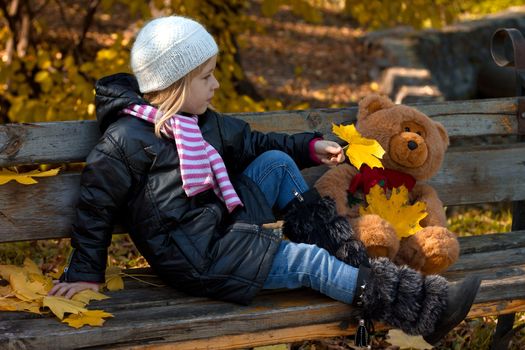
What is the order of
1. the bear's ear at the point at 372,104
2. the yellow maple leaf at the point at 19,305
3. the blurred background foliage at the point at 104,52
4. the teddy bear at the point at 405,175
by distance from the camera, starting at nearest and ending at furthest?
the yellow maple leaf at the point at 19,305 → the teddy bear at the point at 405,175 → the bear's ear at the point at 372,104 → the blurred background foliage at the point at 104,52

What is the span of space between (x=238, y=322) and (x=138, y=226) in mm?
504

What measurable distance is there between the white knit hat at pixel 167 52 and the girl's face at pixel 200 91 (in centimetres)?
5

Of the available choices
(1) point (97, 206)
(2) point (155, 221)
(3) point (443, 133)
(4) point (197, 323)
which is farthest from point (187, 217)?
(3) point (443, 133)

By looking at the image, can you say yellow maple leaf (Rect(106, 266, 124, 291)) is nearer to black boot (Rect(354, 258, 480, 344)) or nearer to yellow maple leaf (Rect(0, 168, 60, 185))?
yellow maple leaf (Rect(0, 168, 60, 185))

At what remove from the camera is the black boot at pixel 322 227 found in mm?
2723

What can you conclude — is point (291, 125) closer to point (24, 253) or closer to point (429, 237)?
point (429, 237)

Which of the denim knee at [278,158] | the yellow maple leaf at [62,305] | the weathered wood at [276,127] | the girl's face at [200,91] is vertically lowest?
the yellow maple leaf at [62,305]

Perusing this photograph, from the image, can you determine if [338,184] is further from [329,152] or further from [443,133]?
[443,133]

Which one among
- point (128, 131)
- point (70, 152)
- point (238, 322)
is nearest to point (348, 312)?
point (238, 322)

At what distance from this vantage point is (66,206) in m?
2.93

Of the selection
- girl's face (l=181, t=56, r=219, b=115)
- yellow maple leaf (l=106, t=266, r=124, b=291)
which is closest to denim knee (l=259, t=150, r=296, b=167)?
girl's face (l=181, t=56, r=219, b=115)

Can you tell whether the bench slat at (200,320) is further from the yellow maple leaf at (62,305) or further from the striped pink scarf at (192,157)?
the striped pink scarf at (192,157)

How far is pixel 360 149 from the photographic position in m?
2.87

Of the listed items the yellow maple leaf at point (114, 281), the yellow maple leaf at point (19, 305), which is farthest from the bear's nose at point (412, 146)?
the yellow maple leaf at point (19, 305)
